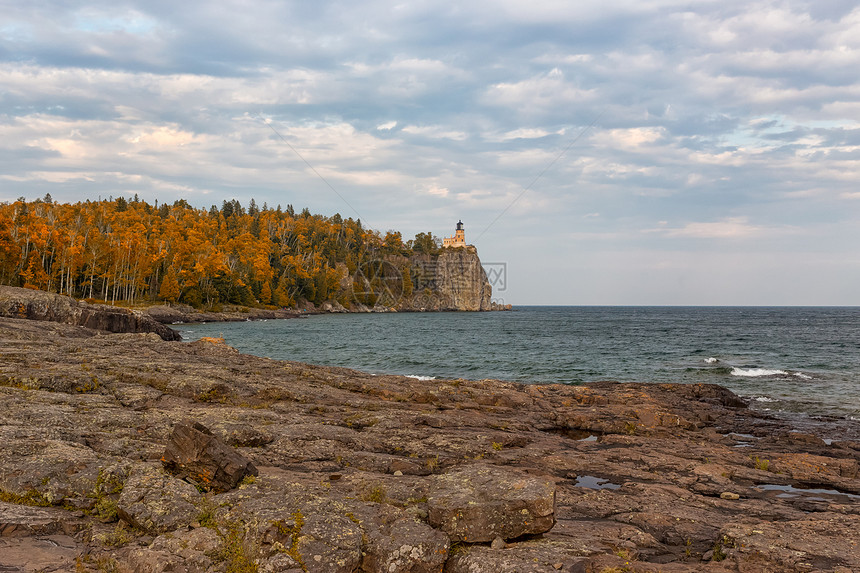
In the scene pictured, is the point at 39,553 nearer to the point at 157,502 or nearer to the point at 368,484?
the point at 157,502

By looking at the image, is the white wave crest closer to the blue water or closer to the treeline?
the blue water

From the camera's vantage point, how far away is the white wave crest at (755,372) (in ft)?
143

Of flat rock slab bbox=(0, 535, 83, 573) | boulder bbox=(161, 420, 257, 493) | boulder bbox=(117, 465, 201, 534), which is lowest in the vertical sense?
flat rock slab bbox=(0, 535, 83, 573)

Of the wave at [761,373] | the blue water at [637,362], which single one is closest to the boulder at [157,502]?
the blue water at [637,362]

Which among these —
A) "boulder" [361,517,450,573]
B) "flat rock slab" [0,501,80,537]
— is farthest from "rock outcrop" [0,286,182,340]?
"boulder" [361,517,450,573]

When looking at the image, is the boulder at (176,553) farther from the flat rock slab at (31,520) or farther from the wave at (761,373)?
the wave at (761,373)

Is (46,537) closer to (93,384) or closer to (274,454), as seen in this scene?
(274,454)

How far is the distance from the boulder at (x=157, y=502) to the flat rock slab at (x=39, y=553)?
81 cm

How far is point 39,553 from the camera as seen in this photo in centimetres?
741

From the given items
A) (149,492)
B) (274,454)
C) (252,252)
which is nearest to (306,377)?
(274,454)

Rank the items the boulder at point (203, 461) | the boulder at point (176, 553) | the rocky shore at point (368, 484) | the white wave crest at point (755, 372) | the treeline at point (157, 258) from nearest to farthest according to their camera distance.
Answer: the boulder at point (176, 553), the rocky shore at point (368, 484), the boulder at point (203, 461), the white wave crest at point (755, 372), the treeline at point (157, 258)

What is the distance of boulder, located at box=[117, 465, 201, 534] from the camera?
827cm

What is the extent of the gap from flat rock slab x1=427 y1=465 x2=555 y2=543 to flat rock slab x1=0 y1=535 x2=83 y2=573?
5.39m

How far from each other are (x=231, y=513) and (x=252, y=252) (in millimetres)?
151048
